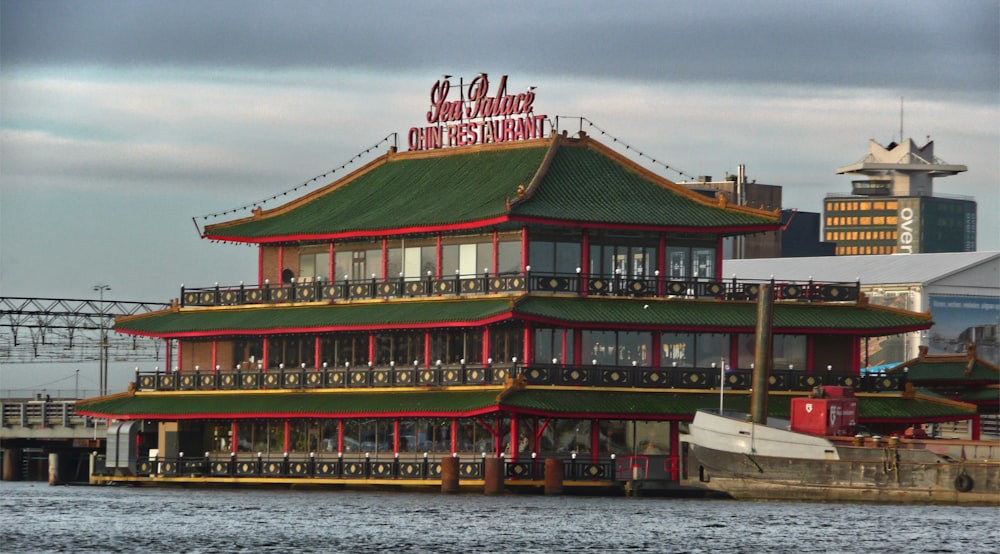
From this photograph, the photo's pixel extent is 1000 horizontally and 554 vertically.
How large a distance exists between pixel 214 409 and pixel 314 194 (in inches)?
660

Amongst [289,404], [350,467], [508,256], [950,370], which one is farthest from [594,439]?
[950,370]

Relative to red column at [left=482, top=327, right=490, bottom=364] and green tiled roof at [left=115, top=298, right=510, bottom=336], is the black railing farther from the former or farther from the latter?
green tiled roof at [left=115, top=298, right=510, bottom=336]

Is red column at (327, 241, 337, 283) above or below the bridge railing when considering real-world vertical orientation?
above

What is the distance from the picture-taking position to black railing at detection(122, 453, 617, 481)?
105 metres

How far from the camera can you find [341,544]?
77812 millimetres

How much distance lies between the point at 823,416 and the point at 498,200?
20.8m

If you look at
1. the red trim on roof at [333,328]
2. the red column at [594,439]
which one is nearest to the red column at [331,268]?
the red trim on roof at [333,328]

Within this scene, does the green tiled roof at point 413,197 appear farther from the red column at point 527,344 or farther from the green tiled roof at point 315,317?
the red column at point 527,344

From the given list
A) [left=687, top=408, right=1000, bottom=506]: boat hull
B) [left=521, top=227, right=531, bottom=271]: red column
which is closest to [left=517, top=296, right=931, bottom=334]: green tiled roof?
[left=521, top=227, right=531, bottom=271]: red column

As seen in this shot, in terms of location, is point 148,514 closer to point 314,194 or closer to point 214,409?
point 214,409

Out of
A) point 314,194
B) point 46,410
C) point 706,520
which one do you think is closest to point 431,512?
point 706,520

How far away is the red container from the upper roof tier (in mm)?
13118

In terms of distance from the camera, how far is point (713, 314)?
109 metres

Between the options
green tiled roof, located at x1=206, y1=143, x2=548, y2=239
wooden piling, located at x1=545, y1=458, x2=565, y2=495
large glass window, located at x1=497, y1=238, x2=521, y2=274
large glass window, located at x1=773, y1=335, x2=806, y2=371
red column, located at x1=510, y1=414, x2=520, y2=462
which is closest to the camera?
wooden piling, located at x1=545, y1=458, x2=565, y2=495
